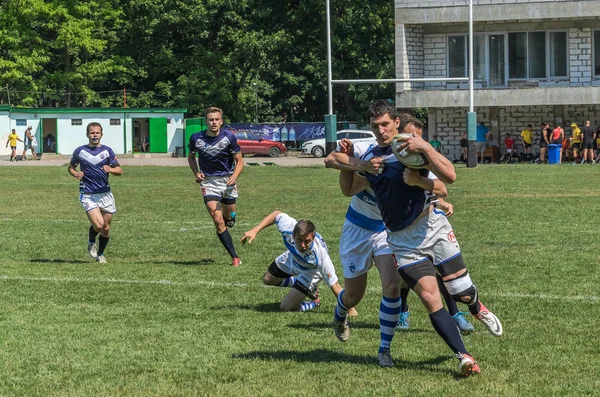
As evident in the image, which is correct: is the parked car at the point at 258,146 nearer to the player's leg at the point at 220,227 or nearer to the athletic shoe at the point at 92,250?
the athletic shoe at the point at 92,250

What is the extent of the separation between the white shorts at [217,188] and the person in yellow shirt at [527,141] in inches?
1359

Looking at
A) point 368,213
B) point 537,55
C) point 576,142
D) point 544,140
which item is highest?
point 537,55

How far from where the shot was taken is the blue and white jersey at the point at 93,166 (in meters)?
14.1

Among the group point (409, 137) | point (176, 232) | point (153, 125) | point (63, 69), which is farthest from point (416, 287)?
point (63, 69)

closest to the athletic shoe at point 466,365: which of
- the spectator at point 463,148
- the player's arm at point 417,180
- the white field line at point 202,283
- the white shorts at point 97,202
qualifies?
the player's arm at point 417,180

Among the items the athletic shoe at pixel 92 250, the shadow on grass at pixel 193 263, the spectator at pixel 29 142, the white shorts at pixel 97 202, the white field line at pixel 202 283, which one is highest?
the spectator at pixel 29 142

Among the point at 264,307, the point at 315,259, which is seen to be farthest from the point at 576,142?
the point at 315,259

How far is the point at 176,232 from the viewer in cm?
1797

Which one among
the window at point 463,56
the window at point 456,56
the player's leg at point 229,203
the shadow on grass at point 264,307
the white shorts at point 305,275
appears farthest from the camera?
the window at point 456,56

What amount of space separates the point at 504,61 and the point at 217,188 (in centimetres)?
3683

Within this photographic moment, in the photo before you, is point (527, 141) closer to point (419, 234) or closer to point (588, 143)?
point (588, 143)

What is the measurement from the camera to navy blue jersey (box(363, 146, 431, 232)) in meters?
7.07

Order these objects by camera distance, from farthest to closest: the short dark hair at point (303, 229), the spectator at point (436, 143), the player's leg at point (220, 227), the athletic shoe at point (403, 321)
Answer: the spectator at point (436, 143) → the player's leg at point (220, 227) → the short dark hair at point (303, 229) → the athletic shoe at point (403, 321)

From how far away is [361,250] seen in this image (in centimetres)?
816
